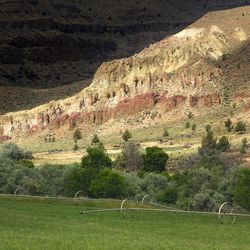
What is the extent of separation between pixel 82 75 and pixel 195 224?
12237 cm

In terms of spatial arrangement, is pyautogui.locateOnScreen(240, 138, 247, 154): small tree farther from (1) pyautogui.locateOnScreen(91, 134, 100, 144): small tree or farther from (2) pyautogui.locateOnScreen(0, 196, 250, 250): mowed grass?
(2) pyautogui.locateOnScreen(0, 196, 250, 250): mowed grass

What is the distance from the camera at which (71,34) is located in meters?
172

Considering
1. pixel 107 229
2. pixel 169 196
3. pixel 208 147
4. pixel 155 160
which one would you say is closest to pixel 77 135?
pixel 208 147

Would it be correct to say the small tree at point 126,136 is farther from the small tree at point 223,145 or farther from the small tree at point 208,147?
the small tree at point 223,145

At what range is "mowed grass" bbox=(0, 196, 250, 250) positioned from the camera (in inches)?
978

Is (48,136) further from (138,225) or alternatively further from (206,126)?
(138,225)

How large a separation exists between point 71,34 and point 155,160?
10706cm

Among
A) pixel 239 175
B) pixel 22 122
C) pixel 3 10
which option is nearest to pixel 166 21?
pixel 3 10

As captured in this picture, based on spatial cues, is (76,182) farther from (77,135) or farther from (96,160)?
(77,135)

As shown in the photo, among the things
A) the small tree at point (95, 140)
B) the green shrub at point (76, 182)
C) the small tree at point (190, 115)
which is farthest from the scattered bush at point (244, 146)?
the small tree at point (95, 140)

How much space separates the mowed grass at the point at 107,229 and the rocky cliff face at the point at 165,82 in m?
56.8

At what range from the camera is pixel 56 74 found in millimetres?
153750

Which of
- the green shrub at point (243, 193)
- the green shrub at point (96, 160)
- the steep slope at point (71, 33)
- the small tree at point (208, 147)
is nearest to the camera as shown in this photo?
the green shrub at point (243, 193)

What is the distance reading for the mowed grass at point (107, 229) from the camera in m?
24.8
